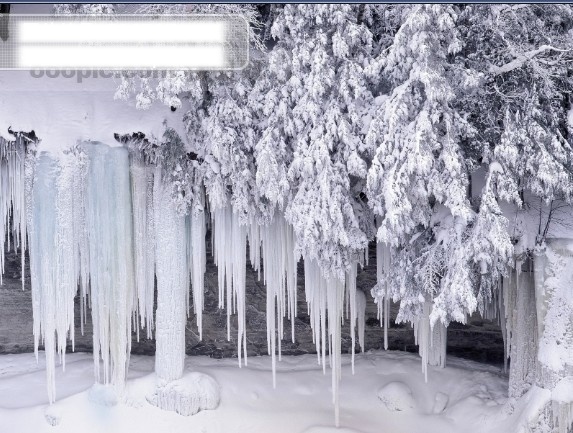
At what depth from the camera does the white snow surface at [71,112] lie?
312 inches

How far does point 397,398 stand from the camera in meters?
9.41

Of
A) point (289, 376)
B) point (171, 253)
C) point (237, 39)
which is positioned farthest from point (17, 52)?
point (289, 376)

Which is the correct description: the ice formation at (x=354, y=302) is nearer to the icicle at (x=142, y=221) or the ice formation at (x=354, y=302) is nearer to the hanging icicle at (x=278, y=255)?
the hanging icicle at (x=278, y=255)

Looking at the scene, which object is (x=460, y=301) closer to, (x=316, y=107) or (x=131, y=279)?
(x=316, y=107)

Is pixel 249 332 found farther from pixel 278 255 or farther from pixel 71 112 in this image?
pixel 71 112

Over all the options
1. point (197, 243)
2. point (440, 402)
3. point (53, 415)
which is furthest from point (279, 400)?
point (53, 415)

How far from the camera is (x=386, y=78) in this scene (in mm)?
7133

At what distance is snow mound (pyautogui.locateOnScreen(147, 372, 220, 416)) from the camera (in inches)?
332

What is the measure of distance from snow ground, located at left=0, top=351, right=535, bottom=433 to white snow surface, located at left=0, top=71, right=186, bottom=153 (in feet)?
9.97

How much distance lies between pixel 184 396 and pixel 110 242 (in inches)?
81.1

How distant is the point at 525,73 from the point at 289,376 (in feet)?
17.3

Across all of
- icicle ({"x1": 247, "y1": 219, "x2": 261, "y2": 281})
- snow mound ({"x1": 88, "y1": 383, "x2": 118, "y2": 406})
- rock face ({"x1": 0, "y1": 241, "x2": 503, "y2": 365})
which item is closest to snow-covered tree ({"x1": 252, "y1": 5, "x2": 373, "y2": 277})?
icicle ({"x1": 247, "y1": 219, "x2": 261, "y2": 281})

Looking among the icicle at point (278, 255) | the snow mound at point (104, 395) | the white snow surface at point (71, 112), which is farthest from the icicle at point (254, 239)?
the snow mound at point (104, 395)
